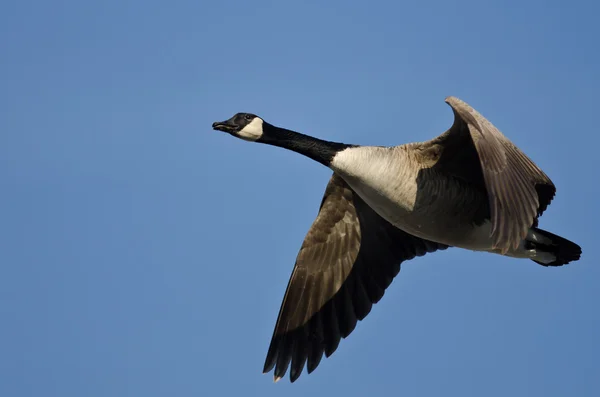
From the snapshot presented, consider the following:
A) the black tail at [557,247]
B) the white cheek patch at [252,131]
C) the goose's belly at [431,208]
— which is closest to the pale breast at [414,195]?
the goose's belly at [431,208]

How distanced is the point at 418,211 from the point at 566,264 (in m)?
2.25

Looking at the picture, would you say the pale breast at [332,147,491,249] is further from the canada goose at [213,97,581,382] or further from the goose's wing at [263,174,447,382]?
the goose's wing at [263,174,447,382]

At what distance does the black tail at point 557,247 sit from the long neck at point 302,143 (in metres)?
2.63

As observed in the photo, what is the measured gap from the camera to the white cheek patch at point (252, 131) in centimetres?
1082

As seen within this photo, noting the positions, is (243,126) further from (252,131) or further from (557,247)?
(557,247)

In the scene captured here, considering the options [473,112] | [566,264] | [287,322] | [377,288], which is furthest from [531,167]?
[287,322]

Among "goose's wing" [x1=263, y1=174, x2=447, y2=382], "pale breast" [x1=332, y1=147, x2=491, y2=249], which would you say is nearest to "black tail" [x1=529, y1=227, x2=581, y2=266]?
"pale breast" [x1=332, y1=147, x2=491, y2=249]

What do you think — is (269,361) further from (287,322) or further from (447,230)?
(447,230)

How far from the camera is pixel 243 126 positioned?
1082cm

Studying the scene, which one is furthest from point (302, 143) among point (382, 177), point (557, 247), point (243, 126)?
point (557, 247)

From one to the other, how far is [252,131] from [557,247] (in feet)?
12.7

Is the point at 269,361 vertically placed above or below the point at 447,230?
below

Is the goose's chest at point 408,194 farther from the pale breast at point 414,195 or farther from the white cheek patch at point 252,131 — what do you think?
the white cheek patch at point 252,131

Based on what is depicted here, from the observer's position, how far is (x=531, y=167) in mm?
9625
